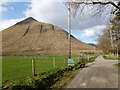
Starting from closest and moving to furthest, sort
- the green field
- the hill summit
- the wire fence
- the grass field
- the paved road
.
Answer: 1. the paved road
2. the grass field
3. the green field
4. the wire fence
5. the hill summit

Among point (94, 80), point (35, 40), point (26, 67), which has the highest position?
point (35, 40)

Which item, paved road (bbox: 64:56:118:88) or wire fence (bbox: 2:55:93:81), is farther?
wire fence (bbox: 2:55:93:81)

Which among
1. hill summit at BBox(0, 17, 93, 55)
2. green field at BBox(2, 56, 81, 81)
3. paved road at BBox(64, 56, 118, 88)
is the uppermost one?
hill summit at BBox(0, 17, 93, 55)

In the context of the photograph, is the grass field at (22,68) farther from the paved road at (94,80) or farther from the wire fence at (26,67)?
the paved road at (94,80)

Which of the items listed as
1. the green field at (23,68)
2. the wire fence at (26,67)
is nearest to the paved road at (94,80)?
the wire fence at (26,67)

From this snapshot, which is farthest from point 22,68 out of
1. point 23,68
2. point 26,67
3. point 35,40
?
point 35,40

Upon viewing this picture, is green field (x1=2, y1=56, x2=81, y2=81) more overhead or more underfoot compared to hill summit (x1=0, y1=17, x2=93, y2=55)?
more underfoot

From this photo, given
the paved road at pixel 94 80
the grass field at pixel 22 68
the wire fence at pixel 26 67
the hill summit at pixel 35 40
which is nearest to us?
the paved road at pixel 94 80

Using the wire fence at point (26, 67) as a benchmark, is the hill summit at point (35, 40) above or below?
above

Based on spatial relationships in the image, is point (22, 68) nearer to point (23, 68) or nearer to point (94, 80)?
point (23, 68)

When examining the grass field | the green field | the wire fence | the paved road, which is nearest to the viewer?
the paved road

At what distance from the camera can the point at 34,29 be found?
567 feet

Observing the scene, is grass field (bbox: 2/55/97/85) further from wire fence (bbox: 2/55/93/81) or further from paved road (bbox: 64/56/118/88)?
paved road (bbox: 64/56/118/88)

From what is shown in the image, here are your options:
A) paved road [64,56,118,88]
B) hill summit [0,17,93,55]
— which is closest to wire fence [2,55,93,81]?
paved road [64,56,118,88]
